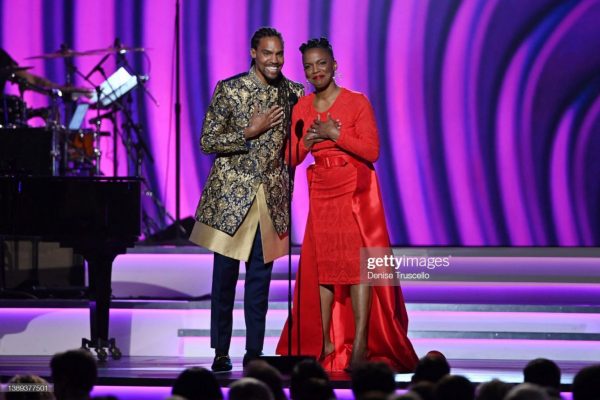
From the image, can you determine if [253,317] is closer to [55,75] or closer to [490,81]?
[490,81]

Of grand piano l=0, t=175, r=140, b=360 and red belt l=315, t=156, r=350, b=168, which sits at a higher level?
red belt l=315, t=156, r=350, b=168

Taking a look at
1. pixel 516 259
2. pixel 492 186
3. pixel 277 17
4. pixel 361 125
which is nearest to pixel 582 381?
pixel 361 125

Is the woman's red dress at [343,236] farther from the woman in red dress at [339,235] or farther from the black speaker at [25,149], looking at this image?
the black speaker at [25,149]

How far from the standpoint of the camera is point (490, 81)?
368 inches

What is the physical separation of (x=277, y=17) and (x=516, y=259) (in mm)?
3255

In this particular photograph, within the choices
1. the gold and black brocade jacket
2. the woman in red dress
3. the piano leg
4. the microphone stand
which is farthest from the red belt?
the microphone stand

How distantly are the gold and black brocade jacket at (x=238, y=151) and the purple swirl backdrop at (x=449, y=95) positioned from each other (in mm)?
3979

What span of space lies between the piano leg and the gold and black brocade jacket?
102cm

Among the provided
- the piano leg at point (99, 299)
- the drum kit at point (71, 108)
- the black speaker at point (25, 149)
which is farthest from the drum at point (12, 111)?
the piano leg at point (99, 299)

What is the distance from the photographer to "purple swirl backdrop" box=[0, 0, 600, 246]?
9.25m

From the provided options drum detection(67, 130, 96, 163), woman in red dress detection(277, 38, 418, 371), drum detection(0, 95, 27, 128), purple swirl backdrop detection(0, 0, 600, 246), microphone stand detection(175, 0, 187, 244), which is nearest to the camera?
woman in red dress detection(277, 38, 418, 371)

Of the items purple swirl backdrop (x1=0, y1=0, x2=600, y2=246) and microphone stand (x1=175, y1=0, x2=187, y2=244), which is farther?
purple swirl backdrop (x1=0, y1=0, x2=600, y2=246)

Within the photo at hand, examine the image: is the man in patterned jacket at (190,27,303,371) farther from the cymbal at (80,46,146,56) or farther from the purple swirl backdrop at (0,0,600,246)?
the purple swirl backdrop at (0,0,600,246)

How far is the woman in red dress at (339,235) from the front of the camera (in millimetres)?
5312
